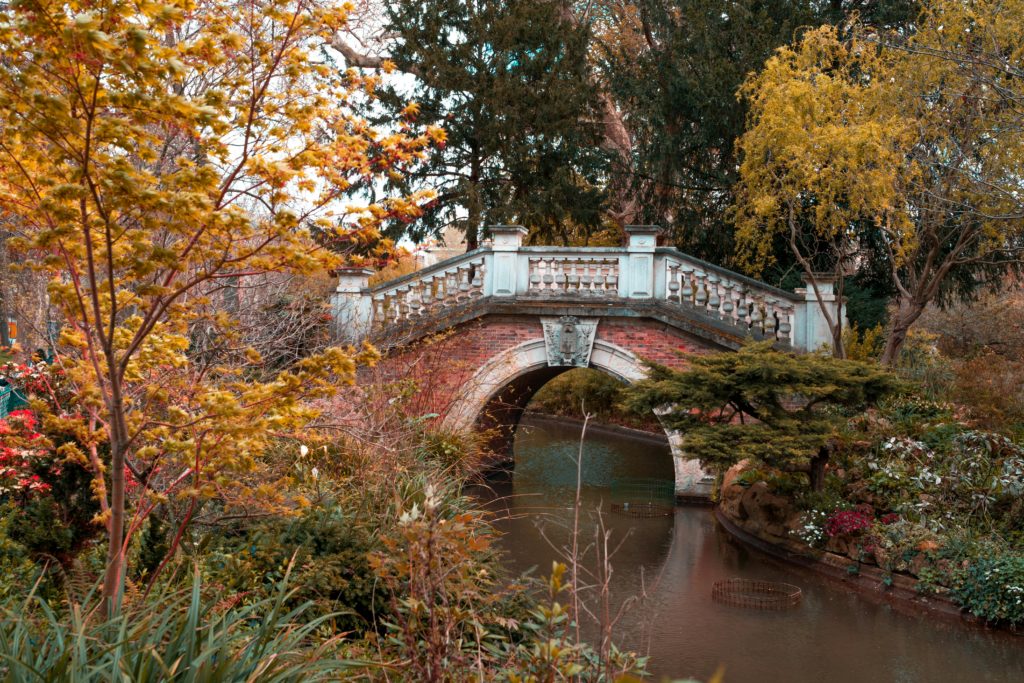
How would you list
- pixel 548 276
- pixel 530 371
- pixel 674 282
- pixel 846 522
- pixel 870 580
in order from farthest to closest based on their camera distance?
pixel 530 371 → pixel 548 276 → pixel 674 282 → pixel 846 522 → pixel 870 580

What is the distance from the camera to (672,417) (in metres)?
11.0

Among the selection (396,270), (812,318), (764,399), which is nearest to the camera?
(764,399)

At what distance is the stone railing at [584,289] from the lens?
13672mm

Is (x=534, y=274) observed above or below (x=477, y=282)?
above

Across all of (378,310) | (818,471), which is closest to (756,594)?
(818,471)

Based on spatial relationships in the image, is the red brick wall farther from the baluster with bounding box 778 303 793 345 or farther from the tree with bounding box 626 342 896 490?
the tree with bounding box 626 342 896 490

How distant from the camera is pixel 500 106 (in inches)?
734

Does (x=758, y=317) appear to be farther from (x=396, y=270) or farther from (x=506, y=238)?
(x=396, y=270)

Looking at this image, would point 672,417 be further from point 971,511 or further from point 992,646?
point 992,646

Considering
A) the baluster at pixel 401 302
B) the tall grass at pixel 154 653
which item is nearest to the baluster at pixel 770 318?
the baluster at pixel 401 302

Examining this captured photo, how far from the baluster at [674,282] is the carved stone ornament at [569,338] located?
1173mm

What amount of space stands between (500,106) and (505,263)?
5.42m

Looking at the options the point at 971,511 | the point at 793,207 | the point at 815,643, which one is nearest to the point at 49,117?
the point at 815,643

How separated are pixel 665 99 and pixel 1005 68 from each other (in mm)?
10147
